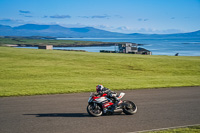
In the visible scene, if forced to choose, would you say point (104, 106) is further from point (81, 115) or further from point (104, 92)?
point (81, 115)

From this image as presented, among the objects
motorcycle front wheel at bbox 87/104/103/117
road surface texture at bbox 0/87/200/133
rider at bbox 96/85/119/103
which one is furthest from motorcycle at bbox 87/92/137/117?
road surface texture at bbox 0/87/200/133

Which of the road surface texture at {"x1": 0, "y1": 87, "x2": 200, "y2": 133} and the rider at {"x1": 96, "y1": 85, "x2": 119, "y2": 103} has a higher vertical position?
the rider at {"x1": 96, "y1": 85, "x2": 119, "y2": 103}

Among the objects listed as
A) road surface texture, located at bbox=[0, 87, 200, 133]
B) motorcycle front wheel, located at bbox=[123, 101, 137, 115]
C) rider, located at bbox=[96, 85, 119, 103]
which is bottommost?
road surface texture, located at bbox=[0, 87, 200, 133]

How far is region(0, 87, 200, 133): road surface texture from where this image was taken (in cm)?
1027

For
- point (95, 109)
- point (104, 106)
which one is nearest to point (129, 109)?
point (104, 106)

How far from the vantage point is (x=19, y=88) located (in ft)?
64.1

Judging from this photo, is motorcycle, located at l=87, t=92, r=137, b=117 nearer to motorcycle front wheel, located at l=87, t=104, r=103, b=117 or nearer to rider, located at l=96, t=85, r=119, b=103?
motorcycle front wheel, located at l=87, t=104, r=103, b=117

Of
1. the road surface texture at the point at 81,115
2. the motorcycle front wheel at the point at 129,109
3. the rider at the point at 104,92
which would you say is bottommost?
the road surface texture at the point at 81,115

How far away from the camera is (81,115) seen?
1214cm

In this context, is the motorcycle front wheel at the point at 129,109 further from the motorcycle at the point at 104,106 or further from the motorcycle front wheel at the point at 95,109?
the motorcycle front wheel at the point at 95,109

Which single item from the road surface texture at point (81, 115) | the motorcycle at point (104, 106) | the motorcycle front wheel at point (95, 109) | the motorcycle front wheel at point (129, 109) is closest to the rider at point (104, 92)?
the motorcycle at point (104, 106)

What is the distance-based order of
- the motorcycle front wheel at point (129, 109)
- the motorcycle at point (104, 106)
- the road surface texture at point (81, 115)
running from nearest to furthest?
the road surface texture at point (81, 115) < the motorcycle at point (104, 106) < the motorcycle front wheel at point (129, 109)

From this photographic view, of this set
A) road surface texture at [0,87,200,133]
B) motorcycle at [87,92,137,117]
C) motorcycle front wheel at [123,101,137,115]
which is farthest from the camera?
motorcycle front wheel at [123,101,137,115]

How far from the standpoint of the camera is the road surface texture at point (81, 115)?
10273mm
